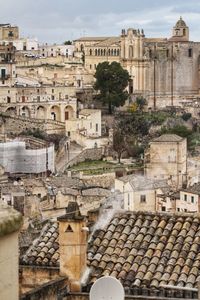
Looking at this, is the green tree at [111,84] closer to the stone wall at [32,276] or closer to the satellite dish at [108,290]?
the stone wall at [32,276]

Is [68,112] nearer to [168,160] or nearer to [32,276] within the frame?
[168,160]

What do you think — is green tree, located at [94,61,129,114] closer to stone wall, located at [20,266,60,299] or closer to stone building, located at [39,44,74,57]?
stone building, located at [39,44,74,57]

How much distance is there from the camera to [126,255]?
22.8 ft

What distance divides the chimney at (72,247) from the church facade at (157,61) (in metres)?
52.6

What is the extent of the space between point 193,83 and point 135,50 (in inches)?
292

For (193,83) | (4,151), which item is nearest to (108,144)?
(4,151)

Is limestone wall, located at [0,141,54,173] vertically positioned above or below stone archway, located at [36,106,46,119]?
below

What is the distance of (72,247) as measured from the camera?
650 cm

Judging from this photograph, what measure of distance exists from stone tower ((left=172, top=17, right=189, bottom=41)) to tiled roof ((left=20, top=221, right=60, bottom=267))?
197 feet

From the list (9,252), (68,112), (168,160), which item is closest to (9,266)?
(9,252)

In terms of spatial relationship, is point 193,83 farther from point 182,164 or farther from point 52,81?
point 182,164

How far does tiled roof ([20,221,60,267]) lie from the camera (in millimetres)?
7062

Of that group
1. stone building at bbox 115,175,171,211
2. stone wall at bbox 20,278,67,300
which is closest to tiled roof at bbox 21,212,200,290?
stone wall at bbox 20,278,67,300

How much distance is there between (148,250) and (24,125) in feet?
125
